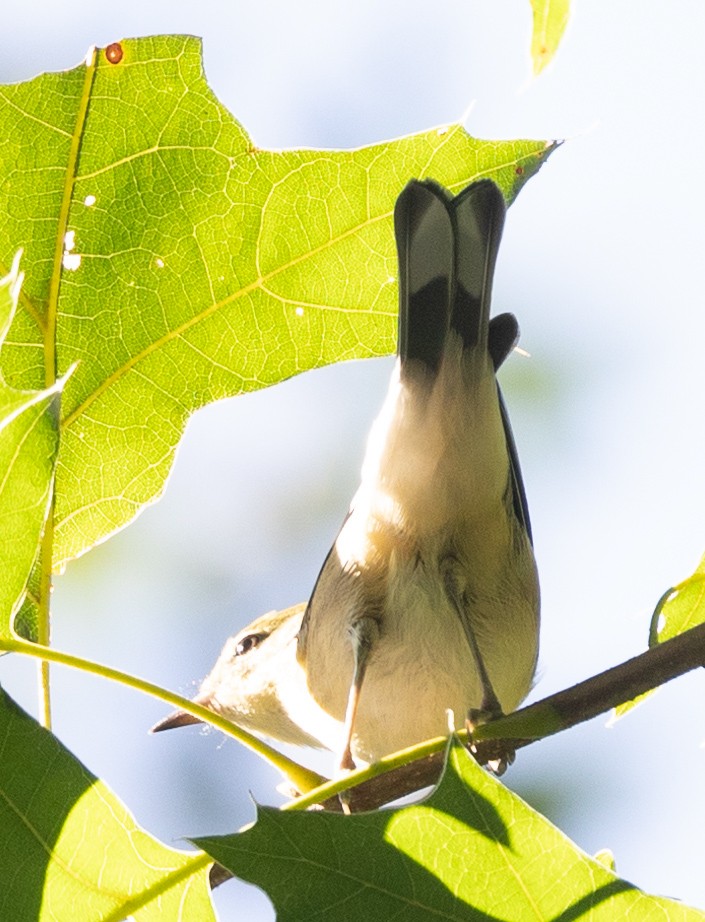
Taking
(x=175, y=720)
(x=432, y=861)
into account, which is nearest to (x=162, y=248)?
(x=432, y=861)

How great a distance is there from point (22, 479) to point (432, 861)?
1110 mm

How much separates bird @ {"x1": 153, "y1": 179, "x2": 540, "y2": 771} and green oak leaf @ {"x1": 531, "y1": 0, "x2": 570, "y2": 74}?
5.54 feet

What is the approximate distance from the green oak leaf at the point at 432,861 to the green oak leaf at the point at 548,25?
132 centimetres

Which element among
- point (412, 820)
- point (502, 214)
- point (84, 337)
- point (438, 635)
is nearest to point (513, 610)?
point (438, 635)

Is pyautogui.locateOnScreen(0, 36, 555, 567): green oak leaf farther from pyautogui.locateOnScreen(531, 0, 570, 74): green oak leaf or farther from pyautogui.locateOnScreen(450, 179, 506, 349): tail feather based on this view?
pyautogui.locateOnScreen(531, 0, 570, 74): green oak leaf

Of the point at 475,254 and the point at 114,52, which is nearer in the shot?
the point at 114,52

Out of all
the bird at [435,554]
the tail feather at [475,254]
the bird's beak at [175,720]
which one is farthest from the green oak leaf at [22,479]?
the bird's beak at [175,720]

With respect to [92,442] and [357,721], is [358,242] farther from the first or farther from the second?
[357,721]

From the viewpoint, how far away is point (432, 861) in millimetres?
2162

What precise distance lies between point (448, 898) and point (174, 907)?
65cm

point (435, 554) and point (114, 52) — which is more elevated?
point (114, 52)

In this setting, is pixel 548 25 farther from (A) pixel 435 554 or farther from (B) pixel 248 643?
(B) pixel 248 643

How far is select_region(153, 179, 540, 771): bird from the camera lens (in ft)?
13.4

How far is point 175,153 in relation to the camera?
3.22 meters
